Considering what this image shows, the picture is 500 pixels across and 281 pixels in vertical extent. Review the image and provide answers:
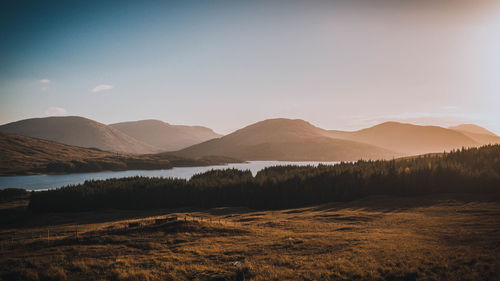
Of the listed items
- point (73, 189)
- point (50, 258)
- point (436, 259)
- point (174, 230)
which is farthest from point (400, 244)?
point (73, 189)

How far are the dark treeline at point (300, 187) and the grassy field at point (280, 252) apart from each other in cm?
3724

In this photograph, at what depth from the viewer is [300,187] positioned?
12569 cm

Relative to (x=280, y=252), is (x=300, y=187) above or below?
below

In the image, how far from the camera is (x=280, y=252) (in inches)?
1554

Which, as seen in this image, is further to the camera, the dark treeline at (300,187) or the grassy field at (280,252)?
the dark treeline at (300,187)

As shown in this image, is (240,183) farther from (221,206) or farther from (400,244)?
(400,244)

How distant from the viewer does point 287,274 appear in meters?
28.0

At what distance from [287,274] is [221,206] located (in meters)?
106

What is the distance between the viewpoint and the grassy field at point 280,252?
2847 cm

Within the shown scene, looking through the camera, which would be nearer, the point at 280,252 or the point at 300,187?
the point at 280,252

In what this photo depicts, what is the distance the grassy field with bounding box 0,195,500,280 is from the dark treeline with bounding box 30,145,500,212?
3724 cm

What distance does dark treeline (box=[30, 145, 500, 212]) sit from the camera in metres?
107

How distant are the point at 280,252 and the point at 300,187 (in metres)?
88.4

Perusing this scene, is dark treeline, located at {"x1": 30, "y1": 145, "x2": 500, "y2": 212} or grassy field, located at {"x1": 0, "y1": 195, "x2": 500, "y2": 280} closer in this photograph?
grassy field, located at {"x1": 0, "y1": 195, "x2": 500, "y2": 280}
